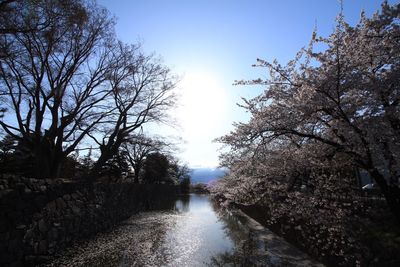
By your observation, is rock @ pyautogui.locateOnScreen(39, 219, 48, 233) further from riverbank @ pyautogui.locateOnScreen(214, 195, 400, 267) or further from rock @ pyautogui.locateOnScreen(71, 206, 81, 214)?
riverbank @ pyautogui.locateOnScreen(214, 195, 400, 267)

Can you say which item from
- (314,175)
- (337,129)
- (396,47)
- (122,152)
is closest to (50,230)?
(314,175)

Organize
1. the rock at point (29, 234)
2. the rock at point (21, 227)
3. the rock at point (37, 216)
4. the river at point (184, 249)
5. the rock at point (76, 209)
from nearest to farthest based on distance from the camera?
the rock at point (21, 227), the rock at point (29, 234), the rock at point (37, 216), the river at point (184, 249), the rock at point (76, 209)

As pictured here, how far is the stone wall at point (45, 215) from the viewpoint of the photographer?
18.2 feet

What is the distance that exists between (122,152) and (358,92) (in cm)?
2766

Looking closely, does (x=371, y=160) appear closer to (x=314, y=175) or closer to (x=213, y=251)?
(x=314, y=175)

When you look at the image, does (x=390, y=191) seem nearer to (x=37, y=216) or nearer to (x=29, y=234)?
(x=29, y=234)

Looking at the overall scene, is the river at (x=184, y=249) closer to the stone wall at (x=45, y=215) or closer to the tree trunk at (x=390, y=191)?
the stone wall at (x=45, y=215)

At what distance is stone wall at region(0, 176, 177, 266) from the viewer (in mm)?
5559

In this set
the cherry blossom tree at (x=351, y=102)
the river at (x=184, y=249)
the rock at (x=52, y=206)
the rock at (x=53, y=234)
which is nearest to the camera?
the cherry blossom tree at (x=351, y=102)

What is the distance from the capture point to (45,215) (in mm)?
7105

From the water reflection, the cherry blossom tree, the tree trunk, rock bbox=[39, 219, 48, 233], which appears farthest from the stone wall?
the tree trunk

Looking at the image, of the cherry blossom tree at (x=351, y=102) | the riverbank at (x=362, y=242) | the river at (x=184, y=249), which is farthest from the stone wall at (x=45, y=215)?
the riverbank at (x=362, y=242)

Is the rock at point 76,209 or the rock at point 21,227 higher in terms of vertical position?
the rock at point 76,209

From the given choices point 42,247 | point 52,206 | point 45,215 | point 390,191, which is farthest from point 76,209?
point 390,191
